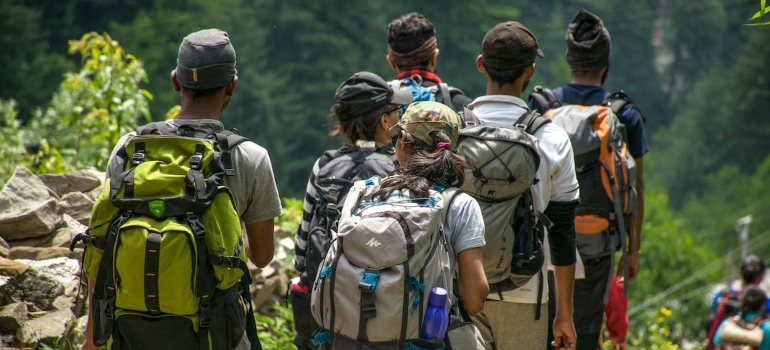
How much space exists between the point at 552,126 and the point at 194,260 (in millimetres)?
1617

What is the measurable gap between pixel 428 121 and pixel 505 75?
902mm

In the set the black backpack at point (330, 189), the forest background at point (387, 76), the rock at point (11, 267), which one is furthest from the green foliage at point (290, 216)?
the black backpack at point (330, 189)

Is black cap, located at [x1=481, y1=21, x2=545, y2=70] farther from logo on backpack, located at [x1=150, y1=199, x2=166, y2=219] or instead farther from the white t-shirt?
logo on backpack, located at [x1=150, y1=199, x2=166, y2=219]

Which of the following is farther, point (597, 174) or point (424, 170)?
point (597, 174)

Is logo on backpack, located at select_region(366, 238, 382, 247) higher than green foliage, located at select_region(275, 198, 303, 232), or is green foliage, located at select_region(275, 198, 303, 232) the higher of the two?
logo on backpack, located at select_region(366, 238, 382, 247)

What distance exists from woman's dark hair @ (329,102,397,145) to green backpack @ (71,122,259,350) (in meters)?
0.92

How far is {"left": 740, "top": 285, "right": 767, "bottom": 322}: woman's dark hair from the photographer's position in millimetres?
8000

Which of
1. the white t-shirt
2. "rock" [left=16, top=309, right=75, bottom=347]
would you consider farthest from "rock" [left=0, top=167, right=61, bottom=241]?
the white t-shirt

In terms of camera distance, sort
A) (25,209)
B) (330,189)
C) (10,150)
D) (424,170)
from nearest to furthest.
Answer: (424,170) → (330,189) → (25,209) → (10,150)

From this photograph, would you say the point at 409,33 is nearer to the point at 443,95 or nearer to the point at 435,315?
the point at 443,95

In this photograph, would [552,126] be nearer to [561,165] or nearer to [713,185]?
[561,165]

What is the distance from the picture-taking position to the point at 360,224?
2.93m

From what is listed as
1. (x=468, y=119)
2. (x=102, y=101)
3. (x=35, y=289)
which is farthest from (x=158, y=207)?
(x=102, y=101)

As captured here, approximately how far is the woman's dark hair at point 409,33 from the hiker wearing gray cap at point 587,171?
62cm
